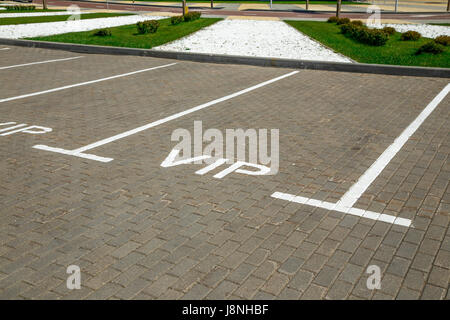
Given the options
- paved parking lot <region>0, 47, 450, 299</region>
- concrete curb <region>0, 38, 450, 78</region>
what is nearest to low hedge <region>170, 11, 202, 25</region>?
concrete curb <region>0, 38, 450, 78</region>

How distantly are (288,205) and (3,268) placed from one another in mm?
3395

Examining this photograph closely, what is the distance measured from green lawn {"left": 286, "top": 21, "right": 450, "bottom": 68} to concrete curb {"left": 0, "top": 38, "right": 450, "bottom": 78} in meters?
1.02

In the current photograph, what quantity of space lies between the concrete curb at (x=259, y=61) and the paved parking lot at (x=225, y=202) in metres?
2.96

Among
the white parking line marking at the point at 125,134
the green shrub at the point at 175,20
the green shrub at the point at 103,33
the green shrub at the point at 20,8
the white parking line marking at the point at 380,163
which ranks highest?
the green shrub at the point at 20,8

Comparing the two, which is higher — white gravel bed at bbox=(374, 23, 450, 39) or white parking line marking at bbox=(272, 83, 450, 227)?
white gravel bed at bbox=(374, 23, 450, 39)

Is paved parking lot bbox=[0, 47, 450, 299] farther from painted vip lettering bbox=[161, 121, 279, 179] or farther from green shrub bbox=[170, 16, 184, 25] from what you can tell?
green shrub bbox=[170, 16, 184, 25]

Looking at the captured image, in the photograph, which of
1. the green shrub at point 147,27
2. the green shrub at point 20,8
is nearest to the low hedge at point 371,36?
the green shrub at point 147,27

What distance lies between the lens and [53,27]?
2680 centimetres

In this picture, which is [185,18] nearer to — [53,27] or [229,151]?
[53,27]

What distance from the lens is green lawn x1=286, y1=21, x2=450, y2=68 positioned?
15.1 m

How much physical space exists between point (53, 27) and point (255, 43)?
13.6 meters

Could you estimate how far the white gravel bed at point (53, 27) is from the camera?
23.9 m

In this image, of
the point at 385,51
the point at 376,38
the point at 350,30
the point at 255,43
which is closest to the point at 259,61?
the point at 255,43

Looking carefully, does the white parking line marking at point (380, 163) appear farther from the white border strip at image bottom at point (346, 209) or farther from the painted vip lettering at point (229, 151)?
the painted vip lettering at point (229, 151)
